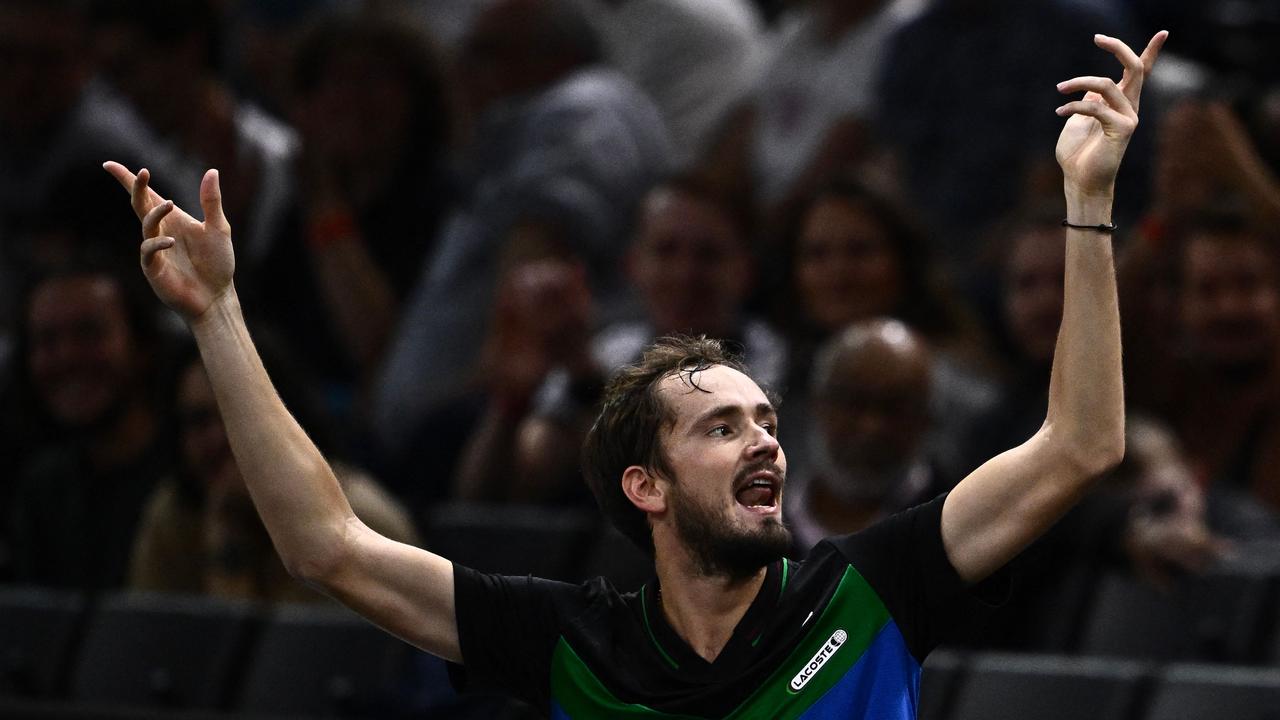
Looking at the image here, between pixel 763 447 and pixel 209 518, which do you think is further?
pixel 209 518

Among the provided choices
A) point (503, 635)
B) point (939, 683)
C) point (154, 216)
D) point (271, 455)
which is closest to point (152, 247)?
point (154, 216)

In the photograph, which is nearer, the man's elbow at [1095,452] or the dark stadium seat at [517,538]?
the man's elbow at [1095,452]

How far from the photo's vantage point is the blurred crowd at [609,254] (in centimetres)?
598

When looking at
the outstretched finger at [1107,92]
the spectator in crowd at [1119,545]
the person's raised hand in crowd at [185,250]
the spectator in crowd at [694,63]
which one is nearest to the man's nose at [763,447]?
the outstretched finger at [1107,92]

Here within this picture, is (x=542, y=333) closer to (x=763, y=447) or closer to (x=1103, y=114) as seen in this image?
(x=763, y=447)

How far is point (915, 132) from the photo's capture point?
7082 mm

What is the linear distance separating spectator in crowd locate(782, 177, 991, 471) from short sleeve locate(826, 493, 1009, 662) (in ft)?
9.13

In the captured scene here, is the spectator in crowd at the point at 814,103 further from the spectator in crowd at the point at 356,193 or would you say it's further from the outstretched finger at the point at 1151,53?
the outstretched finger at the point at 1151,53

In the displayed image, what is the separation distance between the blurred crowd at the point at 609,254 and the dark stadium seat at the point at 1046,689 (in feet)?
1.48

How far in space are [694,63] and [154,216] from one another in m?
4.81

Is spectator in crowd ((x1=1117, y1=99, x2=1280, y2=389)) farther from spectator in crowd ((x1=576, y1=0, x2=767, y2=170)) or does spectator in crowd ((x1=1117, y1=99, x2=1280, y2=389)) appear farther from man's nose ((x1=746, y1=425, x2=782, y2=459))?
man's nose ((x1=746, y1=425, x2=782, y2=459))

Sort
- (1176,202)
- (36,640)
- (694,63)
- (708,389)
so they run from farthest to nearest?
(694,63) < (36,640) < (1176,202) < (708,389)

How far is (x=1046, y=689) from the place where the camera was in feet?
17.3

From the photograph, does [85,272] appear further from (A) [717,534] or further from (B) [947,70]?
(A) [717,534]
